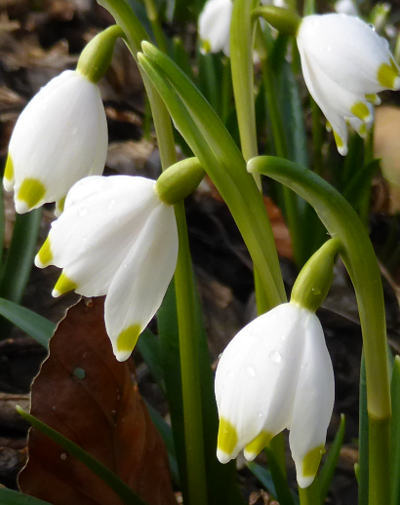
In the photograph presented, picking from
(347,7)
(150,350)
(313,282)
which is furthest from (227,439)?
→ (347,7)

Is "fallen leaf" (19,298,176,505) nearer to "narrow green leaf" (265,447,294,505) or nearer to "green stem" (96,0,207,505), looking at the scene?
"green stem" (96,0,207,505)

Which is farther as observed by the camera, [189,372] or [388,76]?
[189,372]

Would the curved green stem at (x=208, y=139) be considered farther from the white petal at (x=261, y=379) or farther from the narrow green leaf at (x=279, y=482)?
the narrow green leaf at (x=279, y=482)

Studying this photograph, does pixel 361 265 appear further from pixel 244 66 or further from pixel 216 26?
pixel 216 26

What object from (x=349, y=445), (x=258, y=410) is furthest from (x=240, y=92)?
(x=349, y=445)

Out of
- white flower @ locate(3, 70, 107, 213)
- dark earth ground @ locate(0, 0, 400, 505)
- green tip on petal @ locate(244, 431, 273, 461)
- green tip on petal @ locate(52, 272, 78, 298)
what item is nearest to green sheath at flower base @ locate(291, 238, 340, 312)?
green tip on petal @ locate(244, 431, 273, 461)

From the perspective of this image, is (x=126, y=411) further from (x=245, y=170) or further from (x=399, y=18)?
(x=399, y=18)

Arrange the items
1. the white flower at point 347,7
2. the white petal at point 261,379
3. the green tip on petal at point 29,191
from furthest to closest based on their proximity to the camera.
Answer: the white flower at point 347,7 → the green tip on petal at point 29,191 → the white petal at point 261,379

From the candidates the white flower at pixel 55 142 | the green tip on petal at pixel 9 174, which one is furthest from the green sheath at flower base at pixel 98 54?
the green tip on petal at pixel 9 174
